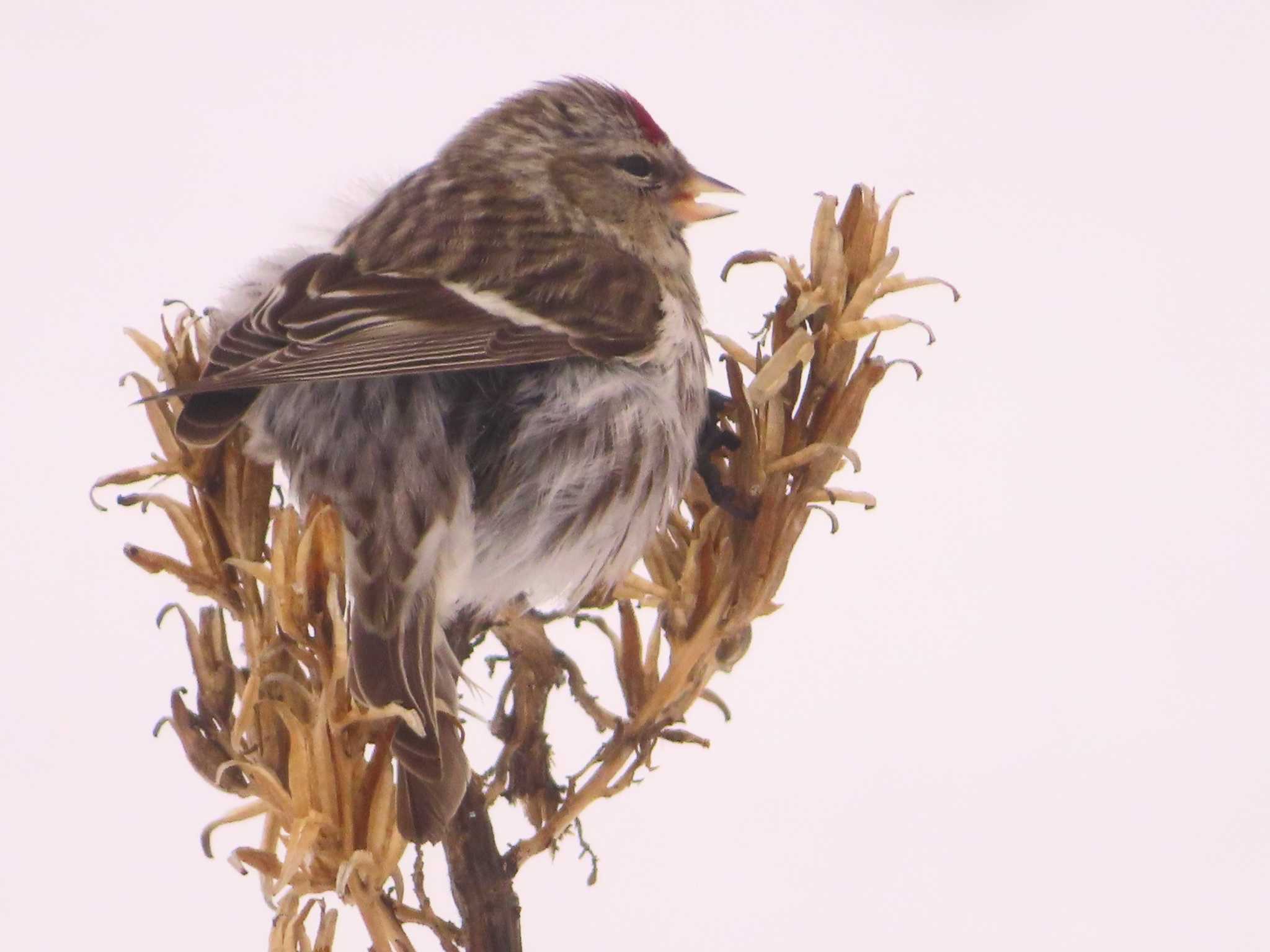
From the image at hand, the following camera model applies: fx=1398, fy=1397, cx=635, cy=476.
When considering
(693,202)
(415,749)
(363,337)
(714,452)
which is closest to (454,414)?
(363,337)

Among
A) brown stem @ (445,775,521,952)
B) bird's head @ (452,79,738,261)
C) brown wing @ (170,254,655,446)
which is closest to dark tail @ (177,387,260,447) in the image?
brown wing @ (170,254,655,446)

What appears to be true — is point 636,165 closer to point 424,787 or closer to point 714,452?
point 714,452

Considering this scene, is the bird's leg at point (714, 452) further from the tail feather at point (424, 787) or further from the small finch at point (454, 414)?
the tail feather at point (424, 787)

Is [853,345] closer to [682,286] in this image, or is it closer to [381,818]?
[682,286]

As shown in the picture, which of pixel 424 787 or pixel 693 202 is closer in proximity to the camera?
pixel 424 787

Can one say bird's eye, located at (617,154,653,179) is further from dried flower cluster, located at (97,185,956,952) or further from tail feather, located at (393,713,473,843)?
tail feather, located at (393,713,473,843)

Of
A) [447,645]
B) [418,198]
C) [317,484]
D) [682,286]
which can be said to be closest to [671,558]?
[447,645]

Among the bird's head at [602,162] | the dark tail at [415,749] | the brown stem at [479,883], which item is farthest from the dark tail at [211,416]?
the bird's head at [602,162]
